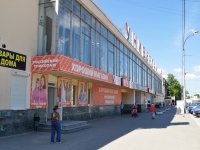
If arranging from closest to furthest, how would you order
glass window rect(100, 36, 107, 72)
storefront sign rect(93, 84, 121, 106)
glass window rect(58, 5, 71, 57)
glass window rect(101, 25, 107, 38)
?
glass window rect(58, 5, 71, 57), glass window rect(100, 36, 107, 72), storefront sign rect(93, 84, 121, 106), glass window rect(101, 25, 107, 38)

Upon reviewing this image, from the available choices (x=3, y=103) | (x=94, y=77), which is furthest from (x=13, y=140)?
(x=94, y=77)

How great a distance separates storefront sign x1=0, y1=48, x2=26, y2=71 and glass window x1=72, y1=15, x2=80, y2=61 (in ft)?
15.7

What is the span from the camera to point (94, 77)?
18.4 m

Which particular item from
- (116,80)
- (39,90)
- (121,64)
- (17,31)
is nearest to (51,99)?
(39,90)

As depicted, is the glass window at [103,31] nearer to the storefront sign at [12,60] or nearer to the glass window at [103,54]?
the glass window at [103,54]

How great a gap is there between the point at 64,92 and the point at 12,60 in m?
5.81

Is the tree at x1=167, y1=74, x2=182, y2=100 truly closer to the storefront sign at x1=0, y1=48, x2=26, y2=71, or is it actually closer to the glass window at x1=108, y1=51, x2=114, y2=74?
the glass window at x1=108, y1=51, x2=114, y2=74

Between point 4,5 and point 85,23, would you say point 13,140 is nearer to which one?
point 4,5

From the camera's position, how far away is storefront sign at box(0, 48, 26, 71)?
11.5m

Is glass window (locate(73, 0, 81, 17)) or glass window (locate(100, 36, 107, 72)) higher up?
glass window (locate(73, 0, 81, 17))

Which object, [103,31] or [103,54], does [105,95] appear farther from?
[103,31]

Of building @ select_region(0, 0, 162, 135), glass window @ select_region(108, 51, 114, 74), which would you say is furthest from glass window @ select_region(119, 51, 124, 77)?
building @ select_region(0, 0, 162, 135)

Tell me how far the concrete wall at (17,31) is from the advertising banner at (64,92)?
3042mm

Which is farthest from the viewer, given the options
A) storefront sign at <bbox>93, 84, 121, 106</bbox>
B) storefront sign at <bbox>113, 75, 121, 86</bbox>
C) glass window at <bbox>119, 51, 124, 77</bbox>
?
glass window at <bbox>119, 51, 124, 77</bbox>
